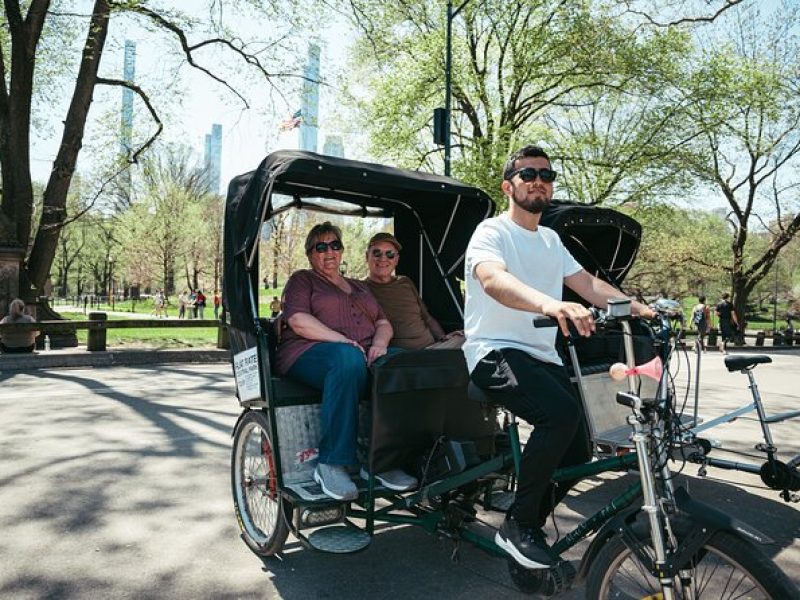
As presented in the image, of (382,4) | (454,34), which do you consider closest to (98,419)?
(382,4)

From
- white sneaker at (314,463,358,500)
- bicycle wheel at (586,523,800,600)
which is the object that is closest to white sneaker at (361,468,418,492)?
white sneaker at (314,463,358,500)

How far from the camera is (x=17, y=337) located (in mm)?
13461

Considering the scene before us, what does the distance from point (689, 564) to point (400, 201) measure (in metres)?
3.82

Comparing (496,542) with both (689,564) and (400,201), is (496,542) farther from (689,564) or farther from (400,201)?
(400,201)

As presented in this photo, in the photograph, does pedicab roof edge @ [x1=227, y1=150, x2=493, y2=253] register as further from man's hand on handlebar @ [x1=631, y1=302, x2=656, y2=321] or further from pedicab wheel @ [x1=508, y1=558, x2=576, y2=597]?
pedicab wheel @ [x1=508, y1=558, x2=576, y2=597]

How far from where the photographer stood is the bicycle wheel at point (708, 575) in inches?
84.5

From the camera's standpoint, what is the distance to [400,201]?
562 cm

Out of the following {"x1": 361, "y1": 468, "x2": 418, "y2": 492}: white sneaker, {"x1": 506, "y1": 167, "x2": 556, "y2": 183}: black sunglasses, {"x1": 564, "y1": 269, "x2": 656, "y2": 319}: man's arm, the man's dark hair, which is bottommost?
{"x1": 361, "y1": 468, "x2": 418, "y2": 492}: white sneaker

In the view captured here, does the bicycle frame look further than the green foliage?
No

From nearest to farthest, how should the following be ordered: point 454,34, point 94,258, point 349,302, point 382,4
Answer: point 349,302 < point 382,4 < point 454,34 < point 94,258

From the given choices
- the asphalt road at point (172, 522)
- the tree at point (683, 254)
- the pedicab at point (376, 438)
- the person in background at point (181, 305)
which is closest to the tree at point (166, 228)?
the person in background at point (181, 305)

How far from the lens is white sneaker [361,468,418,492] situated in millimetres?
3680

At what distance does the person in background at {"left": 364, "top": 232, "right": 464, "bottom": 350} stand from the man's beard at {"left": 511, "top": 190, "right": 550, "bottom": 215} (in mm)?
1856

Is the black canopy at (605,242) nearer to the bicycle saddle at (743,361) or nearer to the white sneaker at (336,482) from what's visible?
the bicycle saddle at (743,361)
